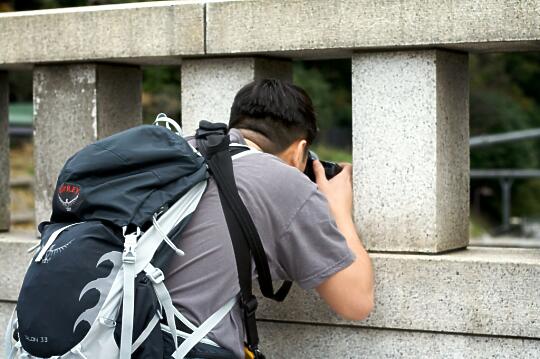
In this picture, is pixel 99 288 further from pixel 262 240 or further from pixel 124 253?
pixel 262 240

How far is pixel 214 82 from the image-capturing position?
418 centimetres

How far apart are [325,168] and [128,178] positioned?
110cm

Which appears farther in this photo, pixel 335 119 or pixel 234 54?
pixel 335 119

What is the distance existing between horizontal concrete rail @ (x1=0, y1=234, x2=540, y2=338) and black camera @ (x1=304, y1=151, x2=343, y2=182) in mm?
358

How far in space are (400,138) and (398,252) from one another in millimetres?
443

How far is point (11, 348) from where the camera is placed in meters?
3.26

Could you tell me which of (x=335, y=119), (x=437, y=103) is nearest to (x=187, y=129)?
(x=437, y=103)

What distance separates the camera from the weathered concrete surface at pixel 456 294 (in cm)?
361

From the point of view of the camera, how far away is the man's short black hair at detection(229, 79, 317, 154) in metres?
3.47

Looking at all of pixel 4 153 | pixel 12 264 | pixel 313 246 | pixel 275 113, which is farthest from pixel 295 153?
pixel 4 153

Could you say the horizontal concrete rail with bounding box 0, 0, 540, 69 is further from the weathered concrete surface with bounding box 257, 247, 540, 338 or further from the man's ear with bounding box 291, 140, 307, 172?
the weathered concrete surface with bounding box 257, 247, 540, 338

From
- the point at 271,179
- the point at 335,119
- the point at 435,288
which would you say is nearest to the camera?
the point at 271,179

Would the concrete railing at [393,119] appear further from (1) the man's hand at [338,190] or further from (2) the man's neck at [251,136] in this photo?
(2) the man's neck at [251,136]

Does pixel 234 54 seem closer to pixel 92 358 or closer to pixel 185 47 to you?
pixel 185 47
